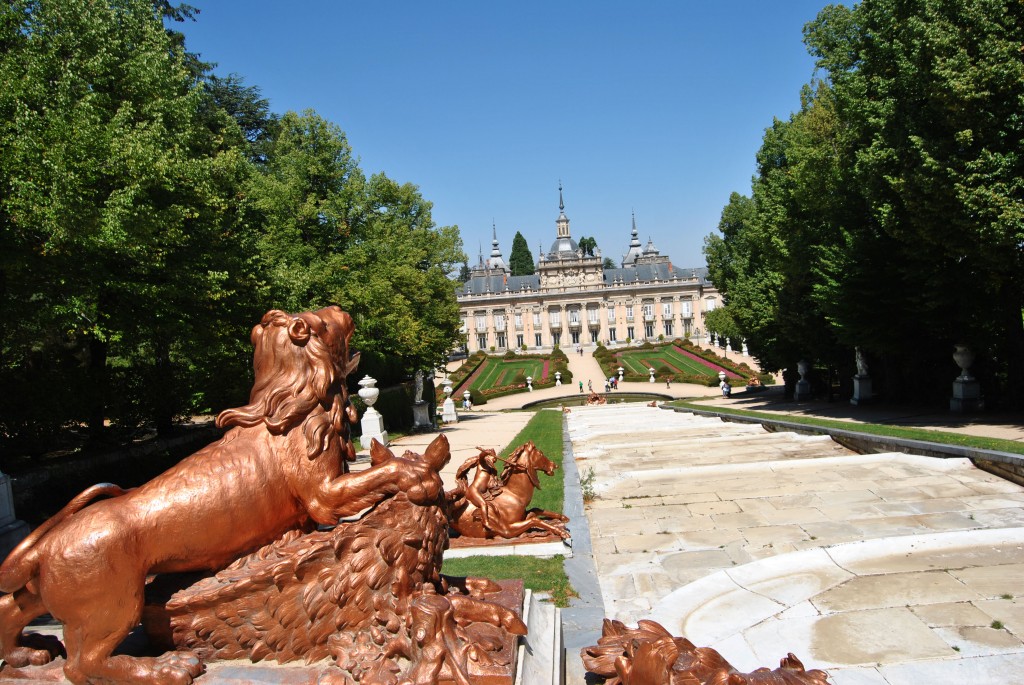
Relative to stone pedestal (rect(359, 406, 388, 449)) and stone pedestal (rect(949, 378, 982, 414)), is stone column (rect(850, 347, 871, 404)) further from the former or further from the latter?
stone pedestal (rect(359, 406, 388, 449))

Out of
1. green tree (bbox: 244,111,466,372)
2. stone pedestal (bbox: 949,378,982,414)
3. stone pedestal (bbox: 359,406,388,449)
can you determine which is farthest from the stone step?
stone pedestal (bbox: 949,378,982,414)

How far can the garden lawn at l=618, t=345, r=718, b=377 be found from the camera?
174 feet

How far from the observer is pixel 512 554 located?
6.93 meters

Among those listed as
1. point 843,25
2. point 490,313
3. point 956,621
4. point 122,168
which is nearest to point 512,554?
point 956,621

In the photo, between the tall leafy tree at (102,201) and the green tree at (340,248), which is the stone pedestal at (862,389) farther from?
the tall leafy tree at (102,201)

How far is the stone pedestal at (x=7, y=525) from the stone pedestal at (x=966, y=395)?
19415 millimetres

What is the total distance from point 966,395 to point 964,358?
0.98 metres

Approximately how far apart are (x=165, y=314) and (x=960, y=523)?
12.8m

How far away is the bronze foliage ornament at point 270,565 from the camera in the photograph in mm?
2967

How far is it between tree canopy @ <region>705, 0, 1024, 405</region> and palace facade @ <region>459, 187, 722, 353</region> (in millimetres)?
67345

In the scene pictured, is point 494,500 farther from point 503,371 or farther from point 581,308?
point 581,308

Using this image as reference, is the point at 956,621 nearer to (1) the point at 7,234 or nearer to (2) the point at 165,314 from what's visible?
(1) the point at 7,234

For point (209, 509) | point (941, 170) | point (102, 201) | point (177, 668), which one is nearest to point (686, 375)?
point (941, 170)

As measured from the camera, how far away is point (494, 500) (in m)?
7.27
